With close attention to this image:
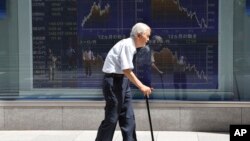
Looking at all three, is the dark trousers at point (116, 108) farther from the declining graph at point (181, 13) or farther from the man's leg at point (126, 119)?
the declining graph at point (181, 13)

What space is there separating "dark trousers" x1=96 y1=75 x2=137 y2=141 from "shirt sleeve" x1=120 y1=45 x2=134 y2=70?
31 centimetres

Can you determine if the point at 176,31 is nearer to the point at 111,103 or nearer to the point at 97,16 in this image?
the point at 97,16

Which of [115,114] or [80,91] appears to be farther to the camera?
[80,91]

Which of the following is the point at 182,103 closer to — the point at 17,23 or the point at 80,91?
the point at 80,91

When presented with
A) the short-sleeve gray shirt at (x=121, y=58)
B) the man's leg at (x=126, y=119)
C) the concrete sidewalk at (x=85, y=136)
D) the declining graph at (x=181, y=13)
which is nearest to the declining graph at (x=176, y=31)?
the declining graph at (x=181, y=13)

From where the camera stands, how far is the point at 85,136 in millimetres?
9211

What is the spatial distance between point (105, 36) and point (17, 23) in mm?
1516

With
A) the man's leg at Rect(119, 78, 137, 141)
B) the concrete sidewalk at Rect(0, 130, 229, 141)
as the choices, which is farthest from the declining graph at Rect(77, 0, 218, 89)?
the man's leg at Rect(119, 78, 137, 141)

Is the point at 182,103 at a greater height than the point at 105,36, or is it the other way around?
the point at 105,36

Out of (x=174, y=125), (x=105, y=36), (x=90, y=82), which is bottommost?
(x=174, y=125)

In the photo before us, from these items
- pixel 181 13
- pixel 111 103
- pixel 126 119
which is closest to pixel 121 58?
pixel 111 103

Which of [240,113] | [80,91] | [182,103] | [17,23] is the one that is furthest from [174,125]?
[17,23]

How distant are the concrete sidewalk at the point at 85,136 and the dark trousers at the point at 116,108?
1.40 m

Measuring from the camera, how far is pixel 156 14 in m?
9.57
